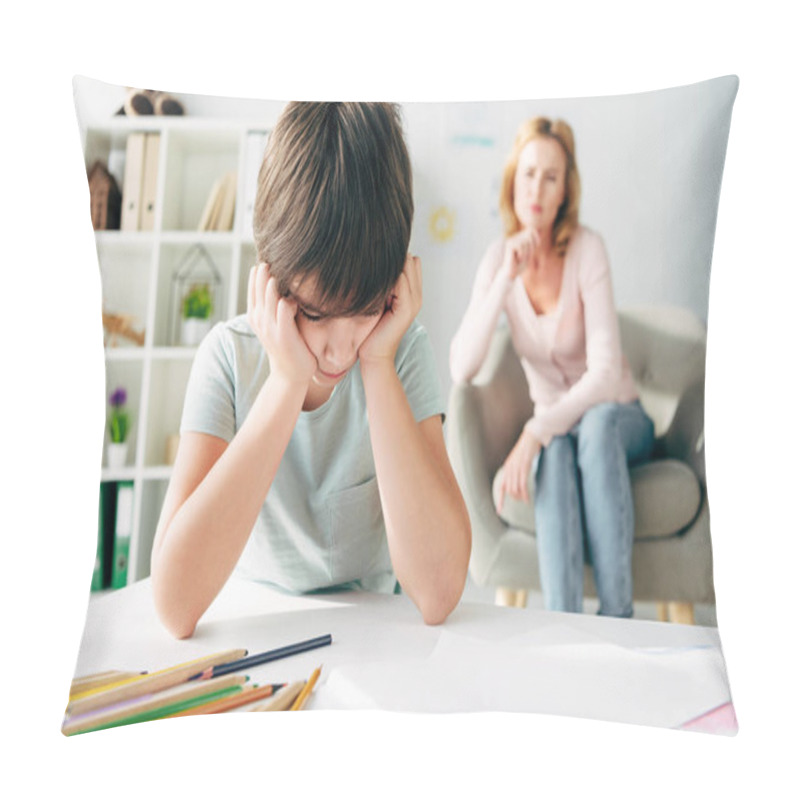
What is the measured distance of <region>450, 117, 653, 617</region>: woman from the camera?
1.51 m

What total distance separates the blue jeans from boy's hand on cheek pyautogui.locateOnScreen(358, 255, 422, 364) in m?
0.31

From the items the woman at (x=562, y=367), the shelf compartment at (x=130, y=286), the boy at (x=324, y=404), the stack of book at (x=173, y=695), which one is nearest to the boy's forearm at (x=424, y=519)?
the boy at (x=324, y=404)

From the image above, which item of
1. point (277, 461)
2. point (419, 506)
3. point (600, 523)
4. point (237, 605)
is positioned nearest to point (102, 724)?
point (237, 605)

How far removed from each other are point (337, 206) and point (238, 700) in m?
0.80

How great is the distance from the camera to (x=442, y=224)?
1517 millimetres

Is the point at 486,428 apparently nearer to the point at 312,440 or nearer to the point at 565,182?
the point at 312,440

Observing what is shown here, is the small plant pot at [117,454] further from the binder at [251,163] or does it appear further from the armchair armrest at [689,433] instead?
the armchair armrest at [689,433]

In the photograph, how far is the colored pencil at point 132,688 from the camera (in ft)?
4.71

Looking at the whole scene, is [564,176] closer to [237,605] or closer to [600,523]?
[600,523]

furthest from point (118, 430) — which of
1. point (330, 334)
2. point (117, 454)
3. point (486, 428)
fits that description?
point (486, 428)

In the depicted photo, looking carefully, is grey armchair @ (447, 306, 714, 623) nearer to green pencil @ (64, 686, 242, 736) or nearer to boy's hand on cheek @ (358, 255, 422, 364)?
boy's hand on cheek @ (358, 255, 422, 364)

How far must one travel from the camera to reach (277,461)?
1517 millimetres

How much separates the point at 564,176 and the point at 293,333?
0.52m

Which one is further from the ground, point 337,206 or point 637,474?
point 337,206
